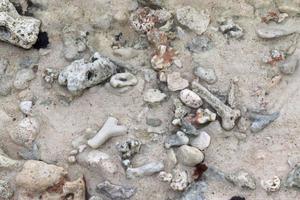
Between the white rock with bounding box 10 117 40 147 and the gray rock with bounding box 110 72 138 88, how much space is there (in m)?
0.63

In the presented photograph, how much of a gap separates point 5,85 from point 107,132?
2.97 feet

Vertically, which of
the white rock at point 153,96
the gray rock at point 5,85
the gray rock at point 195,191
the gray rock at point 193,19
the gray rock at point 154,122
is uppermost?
the gray rock at point 193,19

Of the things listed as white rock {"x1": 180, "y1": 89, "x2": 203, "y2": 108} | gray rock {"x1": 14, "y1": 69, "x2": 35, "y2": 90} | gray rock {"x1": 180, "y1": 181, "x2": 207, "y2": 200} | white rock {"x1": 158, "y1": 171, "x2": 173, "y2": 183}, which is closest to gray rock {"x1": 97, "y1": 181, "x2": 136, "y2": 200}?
white rock {"x1": 158, "y1": 171, "x2": 173, "y2": 183}

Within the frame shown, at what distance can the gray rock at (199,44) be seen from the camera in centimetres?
459

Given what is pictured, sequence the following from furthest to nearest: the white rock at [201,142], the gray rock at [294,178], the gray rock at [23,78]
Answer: the gray rock at [23,78] < the white rock at [201,142] < the gray rock at [294,178]

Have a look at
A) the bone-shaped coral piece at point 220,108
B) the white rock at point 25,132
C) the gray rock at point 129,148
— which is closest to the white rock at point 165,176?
the gray rock at point 129,148

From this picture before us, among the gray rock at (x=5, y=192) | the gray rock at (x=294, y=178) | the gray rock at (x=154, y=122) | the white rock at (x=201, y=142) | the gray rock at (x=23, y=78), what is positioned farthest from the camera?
the gray rock at (x=23, y=78)

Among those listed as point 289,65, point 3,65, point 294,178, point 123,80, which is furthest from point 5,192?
point 289,65

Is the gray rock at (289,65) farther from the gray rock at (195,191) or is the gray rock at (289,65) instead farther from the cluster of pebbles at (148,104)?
the gray rock at (195,191)

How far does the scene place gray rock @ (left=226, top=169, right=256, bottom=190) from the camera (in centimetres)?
408

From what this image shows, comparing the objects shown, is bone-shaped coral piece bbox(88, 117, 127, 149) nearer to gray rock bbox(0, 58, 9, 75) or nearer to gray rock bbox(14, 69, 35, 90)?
gray rock bbox(14, 69, 35, 90)

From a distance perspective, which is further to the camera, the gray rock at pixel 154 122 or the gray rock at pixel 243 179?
the gray rock at pixel 154 122

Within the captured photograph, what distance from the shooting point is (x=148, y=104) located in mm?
4434

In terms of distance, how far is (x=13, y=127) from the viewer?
174 inches
